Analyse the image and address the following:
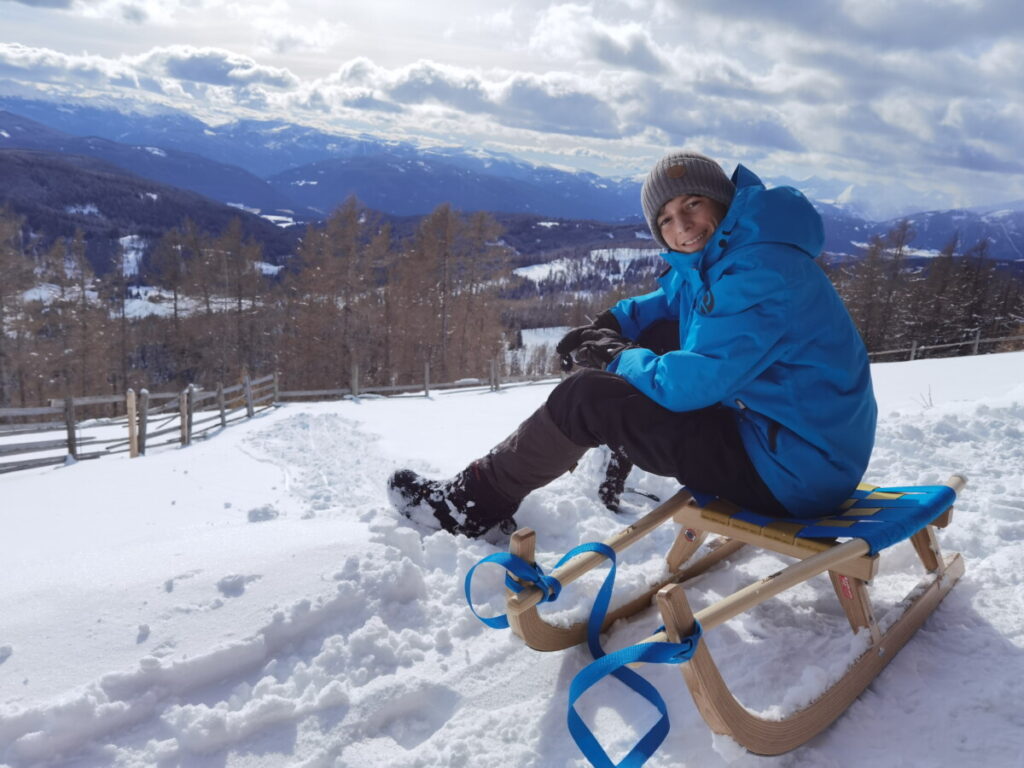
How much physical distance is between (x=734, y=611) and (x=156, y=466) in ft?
32.7

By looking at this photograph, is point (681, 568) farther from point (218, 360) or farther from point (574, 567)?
point (218, 360)

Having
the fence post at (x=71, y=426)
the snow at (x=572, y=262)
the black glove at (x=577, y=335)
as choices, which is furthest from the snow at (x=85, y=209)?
the black glove at (x=577, y=335)

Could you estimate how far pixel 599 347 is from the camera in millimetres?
2553

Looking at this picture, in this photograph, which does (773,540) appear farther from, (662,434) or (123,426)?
(123,426)

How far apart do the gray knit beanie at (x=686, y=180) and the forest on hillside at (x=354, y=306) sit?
29.1m

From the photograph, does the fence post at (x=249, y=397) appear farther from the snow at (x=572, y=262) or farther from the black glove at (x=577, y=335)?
the snow at (x=572, y=262)

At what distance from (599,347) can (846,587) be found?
1.24 m

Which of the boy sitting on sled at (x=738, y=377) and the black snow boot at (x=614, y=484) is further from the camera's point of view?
the black snow boot at (x=614, y=484)

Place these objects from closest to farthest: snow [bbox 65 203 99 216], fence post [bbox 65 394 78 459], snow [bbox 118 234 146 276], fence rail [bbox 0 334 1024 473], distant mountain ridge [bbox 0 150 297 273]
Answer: fence rail [bbox 0 334 1024 473] < fence post [bbox 65 394 78 459] < snow [bbox 118 234 146 276] < distant mountain ridge [bbox 0 150 297 273] < snow [bbox 65 203 99 216]

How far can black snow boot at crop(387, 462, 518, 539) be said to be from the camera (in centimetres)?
275

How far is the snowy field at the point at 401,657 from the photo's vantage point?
1669mm

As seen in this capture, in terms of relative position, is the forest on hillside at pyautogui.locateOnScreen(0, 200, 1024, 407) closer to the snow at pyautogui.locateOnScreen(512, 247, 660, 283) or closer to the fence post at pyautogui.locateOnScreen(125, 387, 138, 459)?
the fence post at pyautogui.locateOnScreen(125, 387, 138, 459)

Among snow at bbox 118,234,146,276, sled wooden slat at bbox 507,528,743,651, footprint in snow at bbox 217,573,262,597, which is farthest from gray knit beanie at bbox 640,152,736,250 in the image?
snow at bbox 118,234,146,276

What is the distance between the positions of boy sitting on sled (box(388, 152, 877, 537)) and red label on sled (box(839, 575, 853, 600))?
236 millimetres
